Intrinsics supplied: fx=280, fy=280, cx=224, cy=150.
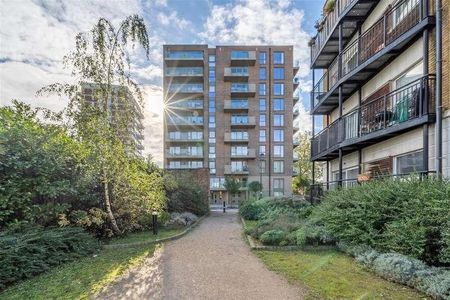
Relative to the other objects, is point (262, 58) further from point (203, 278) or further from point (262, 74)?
point (203, 278)

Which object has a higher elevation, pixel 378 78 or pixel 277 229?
pixel 378 78

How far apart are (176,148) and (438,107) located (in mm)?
36918

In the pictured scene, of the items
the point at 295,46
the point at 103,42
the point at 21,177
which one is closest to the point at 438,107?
the point at 103,42

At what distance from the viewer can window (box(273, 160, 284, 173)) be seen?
42.5 metres

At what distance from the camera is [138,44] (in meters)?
9.28

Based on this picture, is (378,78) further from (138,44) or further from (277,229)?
(138,44)

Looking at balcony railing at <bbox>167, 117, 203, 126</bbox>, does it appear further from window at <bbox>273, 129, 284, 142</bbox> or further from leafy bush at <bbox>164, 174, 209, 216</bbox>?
leafy bush at <bbox>164, 174, 209, 216</bbox>

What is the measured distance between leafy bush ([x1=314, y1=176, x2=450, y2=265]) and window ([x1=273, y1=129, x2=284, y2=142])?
35294 mm

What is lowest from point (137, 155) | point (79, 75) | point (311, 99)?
point (137, 155)

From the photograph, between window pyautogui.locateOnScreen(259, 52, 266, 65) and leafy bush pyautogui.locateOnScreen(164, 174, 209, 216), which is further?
window pyautogui.locateOnScreen(259, 52, 266, 65)

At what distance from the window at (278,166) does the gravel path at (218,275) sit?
3451 centimetres

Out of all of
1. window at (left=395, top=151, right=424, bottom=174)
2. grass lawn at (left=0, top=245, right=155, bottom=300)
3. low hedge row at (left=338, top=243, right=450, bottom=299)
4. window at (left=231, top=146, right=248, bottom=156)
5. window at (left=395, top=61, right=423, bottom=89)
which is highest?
window at (left=395, top=61, right=423, bottom=89)

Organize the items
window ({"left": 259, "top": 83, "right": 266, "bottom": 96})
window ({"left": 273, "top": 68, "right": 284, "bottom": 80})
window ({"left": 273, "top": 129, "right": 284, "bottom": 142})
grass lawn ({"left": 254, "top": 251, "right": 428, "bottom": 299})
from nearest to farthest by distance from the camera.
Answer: grass lawn ({"left": 254, "top": 251, "right": 428, "bottom": 299}) < window ({"left": 273, "top": 129, "right": 284, "bottom": 142}) < window ({"left": 259, "top": 83, "right": 266, "bottom": 96}) < window ({"left": 273, "top": 68, "right": 284, "bottom": 80})

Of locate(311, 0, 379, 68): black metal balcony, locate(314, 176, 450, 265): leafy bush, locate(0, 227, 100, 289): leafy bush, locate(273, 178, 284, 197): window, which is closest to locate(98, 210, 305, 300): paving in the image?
A: locate(0, 227, 100, 289): leafy bush
